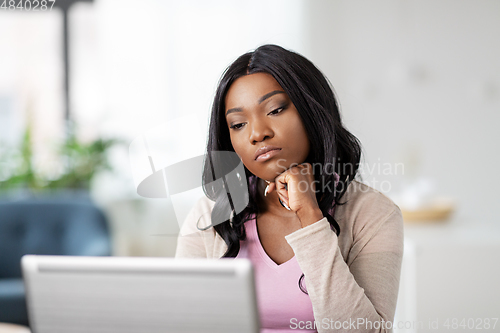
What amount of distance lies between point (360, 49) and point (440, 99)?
53cm

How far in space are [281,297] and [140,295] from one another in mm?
398

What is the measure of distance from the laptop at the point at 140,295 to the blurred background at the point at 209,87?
1.44m

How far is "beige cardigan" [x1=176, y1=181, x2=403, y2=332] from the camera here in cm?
71

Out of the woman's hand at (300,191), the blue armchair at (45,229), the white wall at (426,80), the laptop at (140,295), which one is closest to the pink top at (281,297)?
the woman's hand at (300,191)

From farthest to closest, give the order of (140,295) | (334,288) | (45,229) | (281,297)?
1. (45,229)
2. (281,297)
3. (334,288)
4. (140,295)

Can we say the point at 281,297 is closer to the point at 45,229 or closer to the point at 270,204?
the point at 270,204

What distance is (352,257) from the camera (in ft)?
2.72

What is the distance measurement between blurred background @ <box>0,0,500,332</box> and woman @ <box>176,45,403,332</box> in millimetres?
1014

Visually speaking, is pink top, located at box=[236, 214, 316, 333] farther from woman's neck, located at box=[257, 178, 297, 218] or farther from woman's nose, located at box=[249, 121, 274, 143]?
woman's nose, located at box=[249, 121, 274, 143]

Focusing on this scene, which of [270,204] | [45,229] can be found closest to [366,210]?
[270,204]

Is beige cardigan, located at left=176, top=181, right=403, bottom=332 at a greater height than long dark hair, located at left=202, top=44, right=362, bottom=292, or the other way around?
long dark hair, located at left=202, top=44, right=362, bottom=292

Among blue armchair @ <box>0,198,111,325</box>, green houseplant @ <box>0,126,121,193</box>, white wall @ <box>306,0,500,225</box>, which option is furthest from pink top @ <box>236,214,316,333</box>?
green houseplant @ <box>0,126,121,193</box>

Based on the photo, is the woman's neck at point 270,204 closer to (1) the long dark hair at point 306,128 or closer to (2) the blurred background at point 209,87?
(1) the long dark hair at point 306,128

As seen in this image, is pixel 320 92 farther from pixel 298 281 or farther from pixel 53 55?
pixel 53 55
